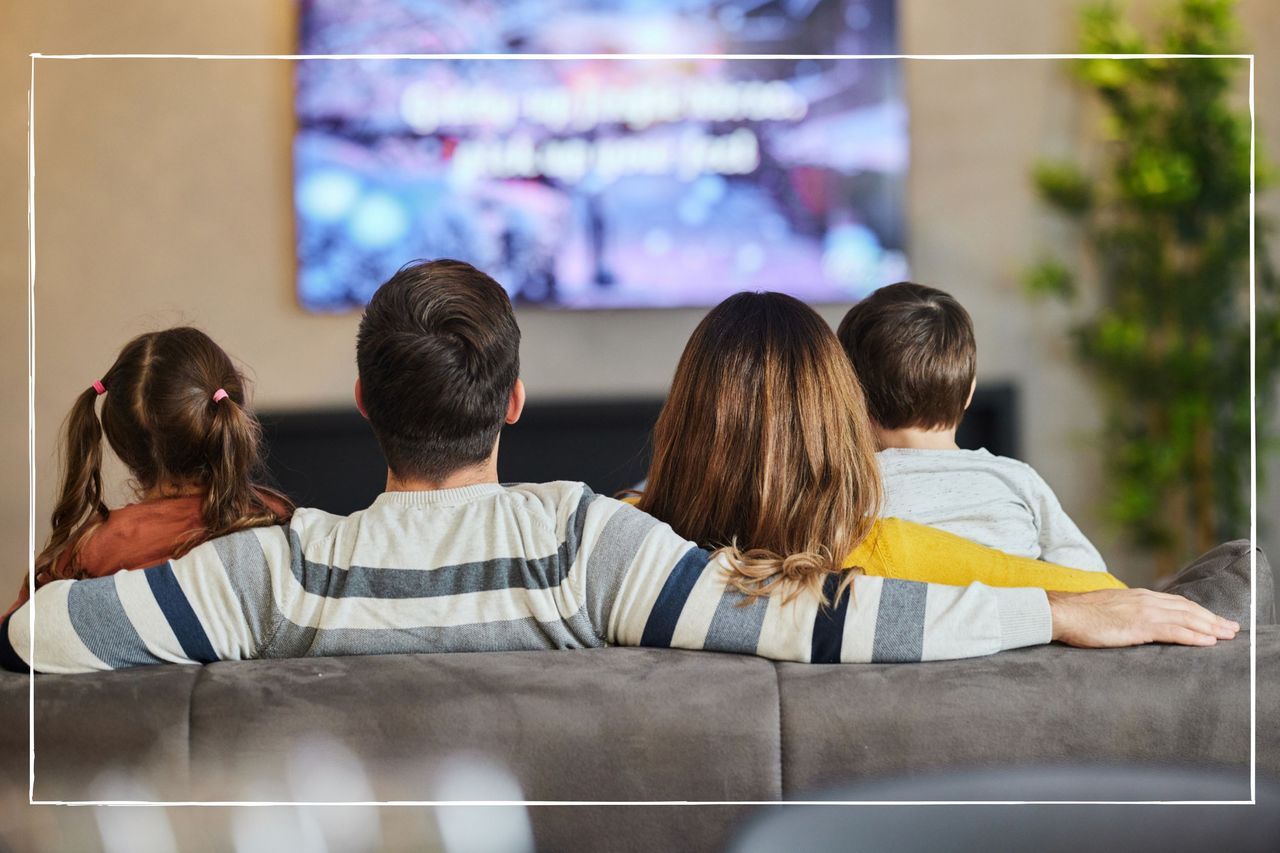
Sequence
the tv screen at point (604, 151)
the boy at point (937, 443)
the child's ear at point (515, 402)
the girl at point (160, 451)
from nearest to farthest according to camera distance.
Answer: the child's ear at point (515, 402) < the girl at point (160, 451) < the boy at point (937, 443) < the tv screen at point (604, 151)

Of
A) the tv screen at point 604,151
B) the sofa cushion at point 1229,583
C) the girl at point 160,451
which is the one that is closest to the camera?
the sofa cushion at point 1229,583

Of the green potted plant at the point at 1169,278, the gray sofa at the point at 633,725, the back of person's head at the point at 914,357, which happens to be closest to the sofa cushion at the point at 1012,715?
the gray sofa at the point at 633,725

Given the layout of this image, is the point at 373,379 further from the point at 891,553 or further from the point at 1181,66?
the point at 1181,66

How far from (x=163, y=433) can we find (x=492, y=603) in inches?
19.6

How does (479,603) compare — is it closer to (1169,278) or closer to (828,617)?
(828,617)

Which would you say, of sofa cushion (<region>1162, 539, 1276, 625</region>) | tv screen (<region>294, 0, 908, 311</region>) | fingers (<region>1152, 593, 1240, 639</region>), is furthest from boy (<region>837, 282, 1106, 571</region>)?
tv screen (<region>294, 0, 908, 311</region>)

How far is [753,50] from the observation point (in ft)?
11.9

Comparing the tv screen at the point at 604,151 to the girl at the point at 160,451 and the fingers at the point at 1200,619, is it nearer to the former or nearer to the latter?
the girl at the point at 160,451

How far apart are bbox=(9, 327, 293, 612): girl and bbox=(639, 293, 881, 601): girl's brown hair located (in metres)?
0.45

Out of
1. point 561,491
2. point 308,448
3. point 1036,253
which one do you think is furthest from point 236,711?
point 1036,253

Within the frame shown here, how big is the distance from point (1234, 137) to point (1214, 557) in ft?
9.67

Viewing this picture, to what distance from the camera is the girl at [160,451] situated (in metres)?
1.23

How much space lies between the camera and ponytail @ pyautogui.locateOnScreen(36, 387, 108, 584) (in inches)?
48.6

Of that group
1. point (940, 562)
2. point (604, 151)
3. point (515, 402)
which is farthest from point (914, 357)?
point (604, 151)
